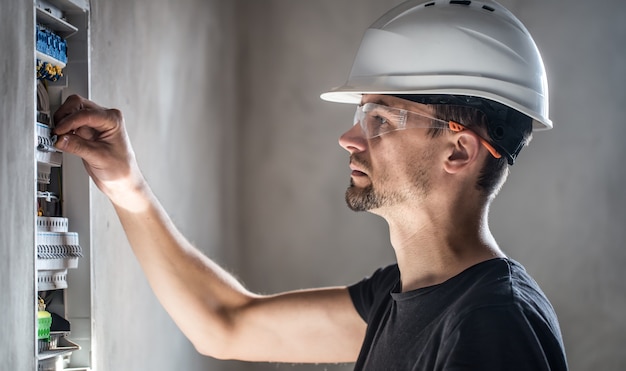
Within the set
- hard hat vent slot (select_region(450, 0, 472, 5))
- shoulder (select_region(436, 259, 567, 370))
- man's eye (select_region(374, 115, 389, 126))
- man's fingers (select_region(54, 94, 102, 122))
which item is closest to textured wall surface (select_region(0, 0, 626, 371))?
man's fingers (select_region(54, 94, 102, 122))

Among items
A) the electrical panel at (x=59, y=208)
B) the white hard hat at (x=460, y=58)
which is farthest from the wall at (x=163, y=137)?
the white hard hat at (x=460, y=58)

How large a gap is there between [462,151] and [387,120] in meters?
0.20

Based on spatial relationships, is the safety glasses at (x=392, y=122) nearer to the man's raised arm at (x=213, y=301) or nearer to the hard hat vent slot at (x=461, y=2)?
the hard hat vent slot at (x=461, y=2)

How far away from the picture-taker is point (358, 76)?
1.79 m

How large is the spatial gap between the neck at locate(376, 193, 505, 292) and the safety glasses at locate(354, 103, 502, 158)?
167mm

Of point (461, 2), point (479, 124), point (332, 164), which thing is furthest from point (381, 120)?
point (332, 164)

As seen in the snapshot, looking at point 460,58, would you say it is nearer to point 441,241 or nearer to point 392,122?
point 392,122

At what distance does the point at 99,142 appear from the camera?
1688 millimetres

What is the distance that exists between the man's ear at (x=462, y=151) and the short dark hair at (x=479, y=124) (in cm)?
3

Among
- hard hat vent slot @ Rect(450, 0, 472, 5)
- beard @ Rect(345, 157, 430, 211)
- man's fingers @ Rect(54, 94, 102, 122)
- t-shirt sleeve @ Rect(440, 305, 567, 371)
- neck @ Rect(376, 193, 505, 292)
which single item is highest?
hard hat vent slot @ Rect(450, 0, 472, 5)

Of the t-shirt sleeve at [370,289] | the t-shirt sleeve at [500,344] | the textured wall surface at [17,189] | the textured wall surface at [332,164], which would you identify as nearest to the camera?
the t-shirt sleeve at [500,344]

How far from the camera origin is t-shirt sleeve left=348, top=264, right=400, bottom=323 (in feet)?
6.25

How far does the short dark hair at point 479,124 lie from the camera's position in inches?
66.4

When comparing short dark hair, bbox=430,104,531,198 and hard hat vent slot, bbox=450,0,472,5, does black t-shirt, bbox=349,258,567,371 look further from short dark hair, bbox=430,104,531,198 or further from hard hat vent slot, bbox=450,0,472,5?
hard hat vent slot, bbox=450,0,472,5
